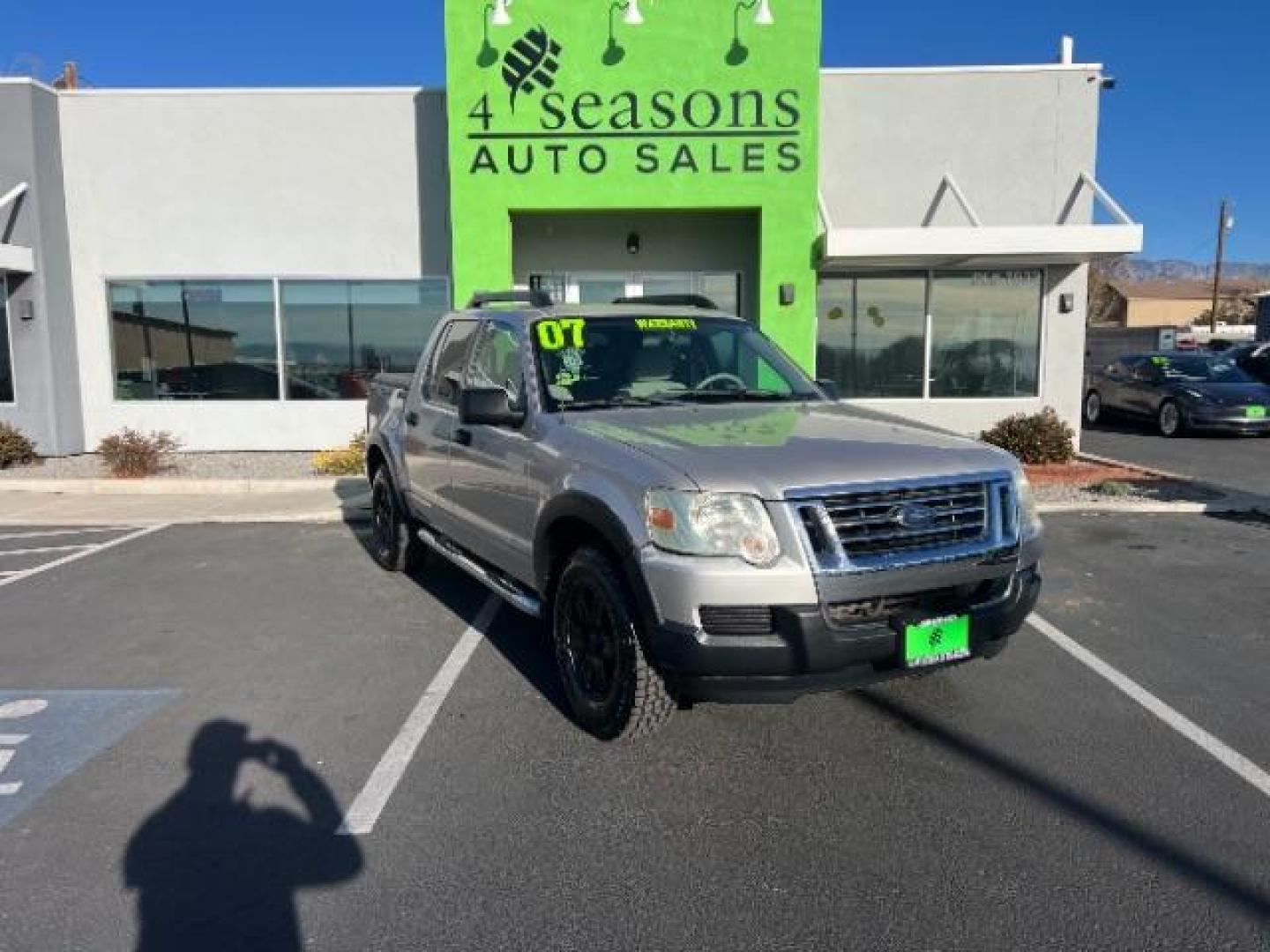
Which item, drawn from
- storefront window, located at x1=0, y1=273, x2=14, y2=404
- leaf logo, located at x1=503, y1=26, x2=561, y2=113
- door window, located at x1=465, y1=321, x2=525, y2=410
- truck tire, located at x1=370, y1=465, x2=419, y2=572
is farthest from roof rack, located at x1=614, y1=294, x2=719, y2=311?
storefront window, located at x1=0, y1=273, x2=14, y2=404

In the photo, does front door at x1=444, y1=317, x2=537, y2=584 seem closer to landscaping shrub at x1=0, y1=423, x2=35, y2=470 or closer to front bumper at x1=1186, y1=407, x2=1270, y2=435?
landscaping shrub at x1=0, y1=423, x2=35, y2=470

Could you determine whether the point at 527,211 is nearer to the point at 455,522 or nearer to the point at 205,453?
the point at 205,453

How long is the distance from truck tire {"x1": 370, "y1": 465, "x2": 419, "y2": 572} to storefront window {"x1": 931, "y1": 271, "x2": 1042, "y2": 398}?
9.07 metres

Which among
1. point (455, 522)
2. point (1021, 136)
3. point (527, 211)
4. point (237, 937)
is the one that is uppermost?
point (1021, 136)

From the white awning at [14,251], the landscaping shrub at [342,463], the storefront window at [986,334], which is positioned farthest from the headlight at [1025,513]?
the white awning at [14,251]

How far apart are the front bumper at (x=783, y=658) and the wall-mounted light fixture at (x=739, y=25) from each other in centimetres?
1014

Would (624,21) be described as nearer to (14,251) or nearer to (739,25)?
(739,25)

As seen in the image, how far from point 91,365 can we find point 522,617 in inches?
425

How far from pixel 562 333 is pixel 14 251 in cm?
1081

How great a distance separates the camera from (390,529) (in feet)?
23.2

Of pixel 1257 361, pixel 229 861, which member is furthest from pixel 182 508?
pixel 1257 361

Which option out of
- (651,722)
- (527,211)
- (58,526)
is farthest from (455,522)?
(527,211)

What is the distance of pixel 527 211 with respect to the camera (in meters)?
12.6

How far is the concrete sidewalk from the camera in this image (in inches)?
368
